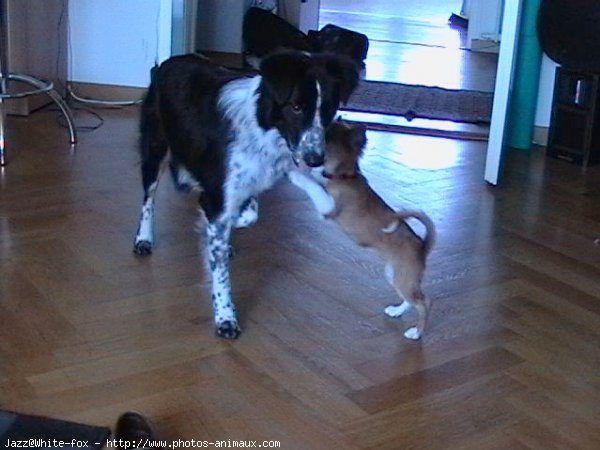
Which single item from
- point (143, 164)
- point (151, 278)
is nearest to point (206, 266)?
point (151, 278)

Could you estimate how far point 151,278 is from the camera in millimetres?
2826

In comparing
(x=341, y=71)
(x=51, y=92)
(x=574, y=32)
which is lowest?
(x=51, y=92)

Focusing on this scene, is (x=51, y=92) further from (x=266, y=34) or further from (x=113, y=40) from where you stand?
(x=266, y=34)

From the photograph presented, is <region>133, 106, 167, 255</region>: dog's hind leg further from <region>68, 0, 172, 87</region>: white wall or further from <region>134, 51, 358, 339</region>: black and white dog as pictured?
<region>68, 0, 172, 87</region>: white wall

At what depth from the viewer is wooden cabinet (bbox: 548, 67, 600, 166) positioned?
4250 mm

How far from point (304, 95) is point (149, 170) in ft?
2.62

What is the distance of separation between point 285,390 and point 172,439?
332 mm

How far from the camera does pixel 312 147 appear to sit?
2.38 m

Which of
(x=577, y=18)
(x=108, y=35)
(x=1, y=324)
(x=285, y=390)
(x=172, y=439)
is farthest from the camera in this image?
(x=108, y=35)

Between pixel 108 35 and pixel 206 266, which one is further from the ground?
pixel 108 35

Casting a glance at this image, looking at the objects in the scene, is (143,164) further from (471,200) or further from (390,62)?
(390,62)

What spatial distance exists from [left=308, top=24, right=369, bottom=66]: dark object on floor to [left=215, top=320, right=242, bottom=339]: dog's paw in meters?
3.48

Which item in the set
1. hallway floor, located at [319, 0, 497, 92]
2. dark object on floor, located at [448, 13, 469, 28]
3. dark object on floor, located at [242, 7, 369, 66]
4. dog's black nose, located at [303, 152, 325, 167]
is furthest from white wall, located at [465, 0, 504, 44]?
dog's black nose, located at [303, 152, 325, 167]

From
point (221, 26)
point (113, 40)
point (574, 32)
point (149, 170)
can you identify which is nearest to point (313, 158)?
point (149, 170)
